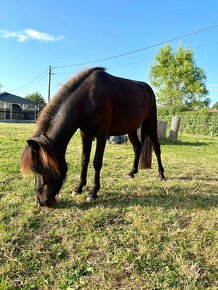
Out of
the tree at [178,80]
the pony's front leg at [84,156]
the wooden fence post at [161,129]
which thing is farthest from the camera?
the tree at [178,80]

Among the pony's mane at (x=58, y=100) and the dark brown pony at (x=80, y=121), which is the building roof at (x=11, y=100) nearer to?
the dark brown pony at (x=80, y=121)

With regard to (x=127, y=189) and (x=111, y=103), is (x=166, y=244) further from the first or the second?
(x=111, y=103)

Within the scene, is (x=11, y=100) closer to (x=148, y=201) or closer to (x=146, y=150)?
(x=146, y=150)

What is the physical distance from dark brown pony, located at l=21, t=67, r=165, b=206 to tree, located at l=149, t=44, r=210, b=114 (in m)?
26.4

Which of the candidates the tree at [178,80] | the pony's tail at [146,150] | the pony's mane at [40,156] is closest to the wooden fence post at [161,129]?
the pony's tail at [146,150]

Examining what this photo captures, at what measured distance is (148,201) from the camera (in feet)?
12.4

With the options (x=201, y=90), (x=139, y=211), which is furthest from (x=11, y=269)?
(x=201, y=90)

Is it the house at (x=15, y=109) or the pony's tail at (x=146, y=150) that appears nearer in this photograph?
the pony's tail at (x=146, y=150)

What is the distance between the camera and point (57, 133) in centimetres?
329

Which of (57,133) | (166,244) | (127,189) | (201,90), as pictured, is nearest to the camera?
(166,244)

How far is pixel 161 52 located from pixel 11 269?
30.9 metres

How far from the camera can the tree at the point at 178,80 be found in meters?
29.4

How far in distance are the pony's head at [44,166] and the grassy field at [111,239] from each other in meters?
0.21

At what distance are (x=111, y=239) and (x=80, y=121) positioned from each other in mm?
1554
